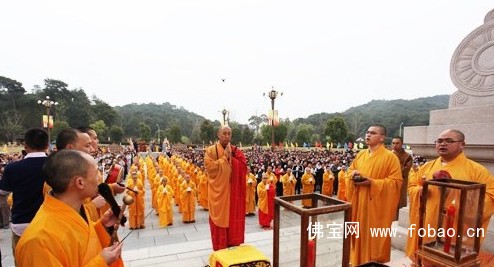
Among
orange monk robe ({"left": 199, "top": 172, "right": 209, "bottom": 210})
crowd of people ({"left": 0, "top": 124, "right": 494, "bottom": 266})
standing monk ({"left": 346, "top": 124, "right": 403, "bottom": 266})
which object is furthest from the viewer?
orange monk robe ({"left": 199, "top": 172, "right": 209, "bottom": 210})

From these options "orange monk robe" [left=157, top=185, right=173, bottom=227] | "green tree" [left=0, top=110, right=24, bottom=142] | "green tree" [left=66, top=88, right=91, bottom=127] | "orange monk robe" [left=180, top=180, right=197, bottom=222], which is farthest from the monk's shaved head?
"green tree" [left=66, top=88, right=91, bottom=127]

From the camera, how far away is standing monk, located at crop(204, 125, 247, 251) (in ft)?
14.9

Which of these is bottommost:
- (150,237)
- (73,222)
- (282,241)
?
(150,237)

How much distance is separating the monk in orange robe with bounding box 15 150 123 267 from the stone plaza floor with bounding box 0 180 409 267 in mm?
368

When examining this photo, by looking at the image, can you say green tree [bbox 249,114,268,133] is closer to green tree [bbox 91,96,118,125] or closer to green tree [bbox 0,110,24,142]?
green tree [bbox 91,96,118,125]

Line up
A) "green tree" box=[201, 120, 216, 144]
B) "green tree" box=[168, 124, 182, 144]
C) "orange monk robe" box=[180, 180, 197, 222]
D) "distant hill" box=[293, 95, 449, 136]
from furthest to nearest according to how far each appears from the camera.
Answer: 1. "distant hill" box=[293, 95, 449, 136]
2. "green tree" box=[168, 124, 182, 144]
3. "green tree" box=[201, 120, 216, 144]
4. "orange monk robe" box=[180, 180, 197, 222]

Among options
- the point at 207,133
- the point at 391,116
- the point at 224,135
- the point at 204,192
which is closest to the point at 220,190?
the point at 224,135

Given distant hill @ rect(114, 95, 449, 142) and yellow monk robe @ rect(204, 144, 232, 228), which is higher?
distant hill @ rect(114, 95, 449, 142)

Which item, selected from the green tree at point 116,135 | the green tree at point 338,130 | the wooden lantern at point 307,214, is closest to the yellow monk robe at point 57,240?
the wooden lantern at point 307,214

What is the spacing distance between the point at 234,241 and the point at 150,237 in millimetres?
3750

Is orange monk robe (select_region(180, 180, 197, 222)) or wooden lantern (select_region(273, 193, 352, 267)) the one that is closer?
wooden lantern (select_region(273, 193, 352, 267))

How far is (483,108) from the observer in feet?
12.7

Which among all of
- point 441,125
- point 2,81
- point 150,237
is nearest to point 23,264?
point 441,125

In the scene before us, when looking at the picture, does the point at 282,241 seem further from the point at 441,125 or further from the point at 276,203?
the point at 441,125
